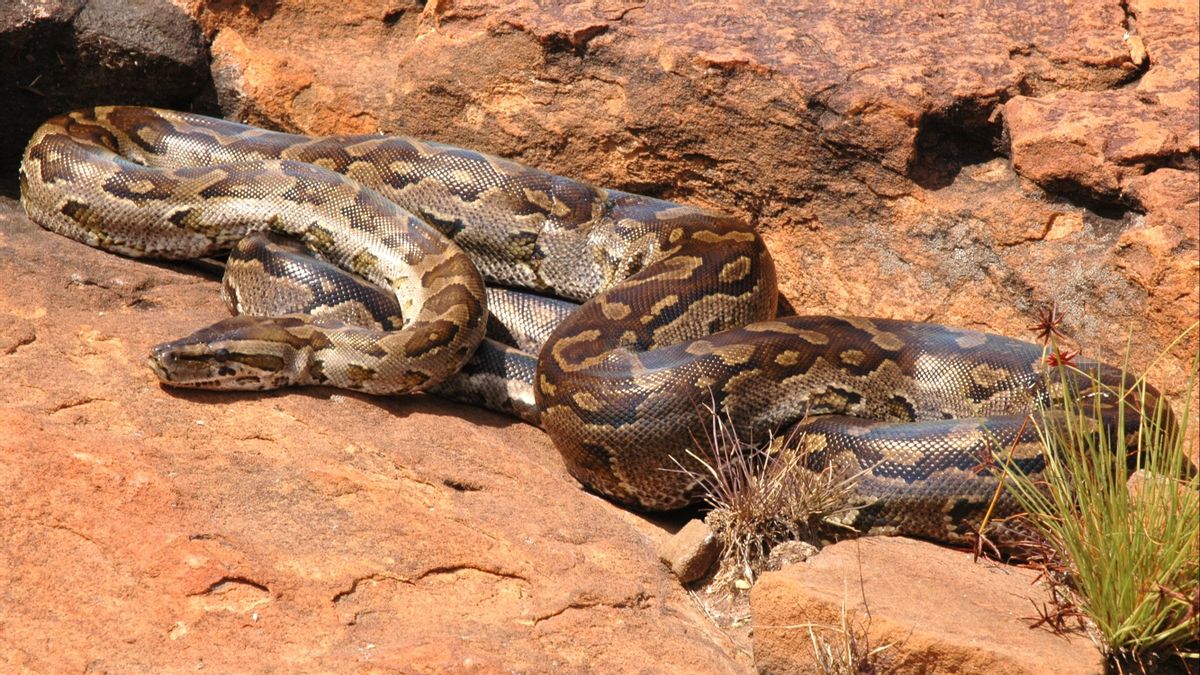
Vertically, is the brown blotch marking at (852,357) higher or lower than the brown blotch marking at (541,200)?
lower

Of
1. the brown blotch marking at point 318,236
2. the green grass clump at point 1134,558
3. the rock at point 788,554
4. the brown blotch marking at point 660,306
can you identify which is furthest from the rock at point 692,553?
the brown blotch marking at point 318,236

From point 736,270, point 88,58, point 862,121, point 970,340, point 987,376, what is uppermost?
point 88,58

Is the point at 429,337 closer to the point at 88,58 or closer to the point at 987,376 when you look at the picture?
the point at 987,376

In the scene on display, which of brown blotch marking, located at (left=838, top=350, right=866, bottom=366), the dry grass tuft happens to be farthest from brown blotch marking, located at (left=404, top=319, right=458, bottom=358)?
brown blotch marking, located at (left=838, top=350, right=866, bottom=366)

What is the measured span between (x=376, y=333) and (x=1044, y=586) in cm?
445

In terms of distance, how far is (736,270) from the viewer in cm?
851

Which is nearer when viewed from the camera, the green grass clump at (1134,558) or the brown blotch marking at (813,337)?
the green grass clump at (1134,558)

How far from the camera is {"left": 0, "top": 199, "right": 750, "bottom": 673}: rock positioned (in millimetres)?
5191

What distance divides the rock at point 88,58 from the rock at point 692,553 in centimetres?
642

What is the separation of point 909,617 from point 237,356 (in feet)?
14.0

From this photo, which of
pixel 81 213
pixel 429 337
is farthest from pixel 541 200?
pixel 81 213

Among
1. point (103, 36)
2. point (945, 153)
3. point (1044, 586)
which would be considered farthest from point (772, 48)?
point (103, 36)

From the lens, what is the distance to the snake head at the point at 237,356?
22.4ft

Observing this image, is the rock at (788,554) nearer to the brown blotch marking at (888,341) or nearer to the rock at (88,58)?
the brown blotch marking at (888,341)
